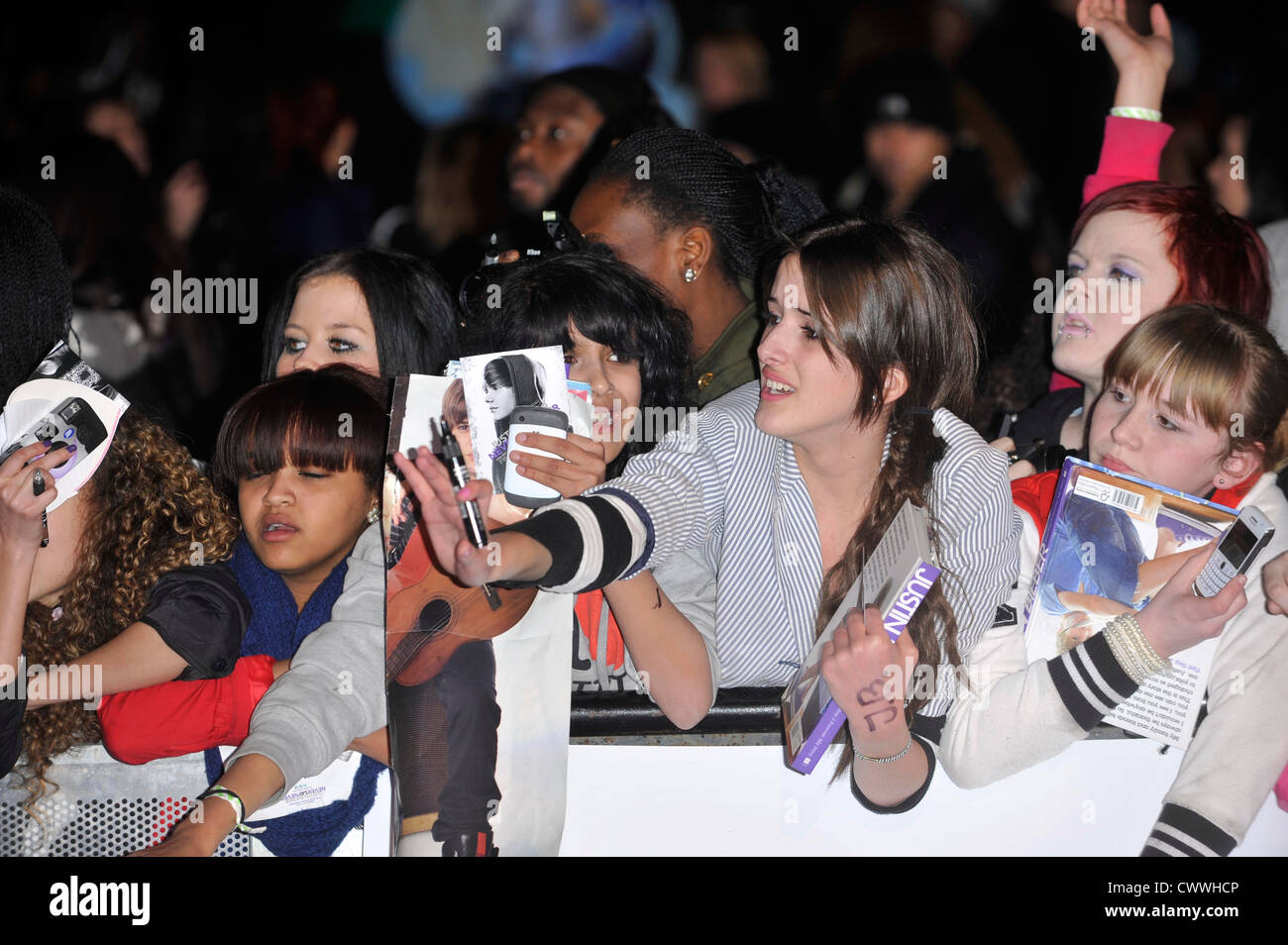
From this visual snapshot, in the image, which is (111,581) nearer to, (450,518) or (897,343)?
(450,518)

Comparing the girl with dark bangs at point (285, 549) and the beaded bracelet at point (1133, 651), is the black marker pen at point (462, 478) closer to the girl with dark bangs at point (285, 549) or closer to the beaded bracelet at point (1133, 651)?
the girl with dark bangs at point (285, 549)

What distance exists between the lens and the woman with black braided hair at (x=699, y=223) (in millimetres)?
3082

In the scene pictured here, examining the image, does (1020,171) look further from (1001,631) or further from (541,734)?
(541,734)

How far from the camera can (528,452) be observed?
2.11 metres

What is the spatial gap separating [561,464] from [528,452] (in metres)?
0.06

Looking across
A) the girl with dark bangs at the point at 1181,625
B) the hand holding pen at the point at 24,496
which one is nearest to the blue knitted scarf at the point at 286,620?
the hand holding pen at the point at 24,496

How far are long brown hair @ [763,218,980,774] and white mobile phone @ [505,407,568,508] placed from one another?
0.53 meters

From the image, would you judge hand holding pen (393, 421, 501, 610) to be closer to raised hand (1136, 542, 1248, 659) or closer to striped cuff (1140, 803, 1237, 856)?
raised hand (1136, 542, 1248, 659)

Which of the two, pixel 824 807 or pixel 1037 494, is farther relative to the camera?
pixel 1037 494

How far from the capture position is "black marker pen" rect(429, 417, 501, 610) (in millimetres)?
1772

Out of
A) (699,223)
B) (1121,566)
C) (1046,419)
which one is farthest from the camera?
(699,223)

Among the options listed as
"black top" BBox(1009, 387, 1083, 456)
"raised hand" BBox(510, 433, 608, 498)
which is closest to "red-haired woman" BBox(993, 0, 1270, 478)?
"black top" BBox(1009, 387, 1083, 456)

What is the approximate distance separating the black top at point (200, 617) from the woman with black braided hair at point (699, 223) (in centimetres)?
124

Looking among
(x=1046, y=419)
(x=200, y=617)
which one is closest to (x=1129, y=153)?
(x=1046, y=419)
